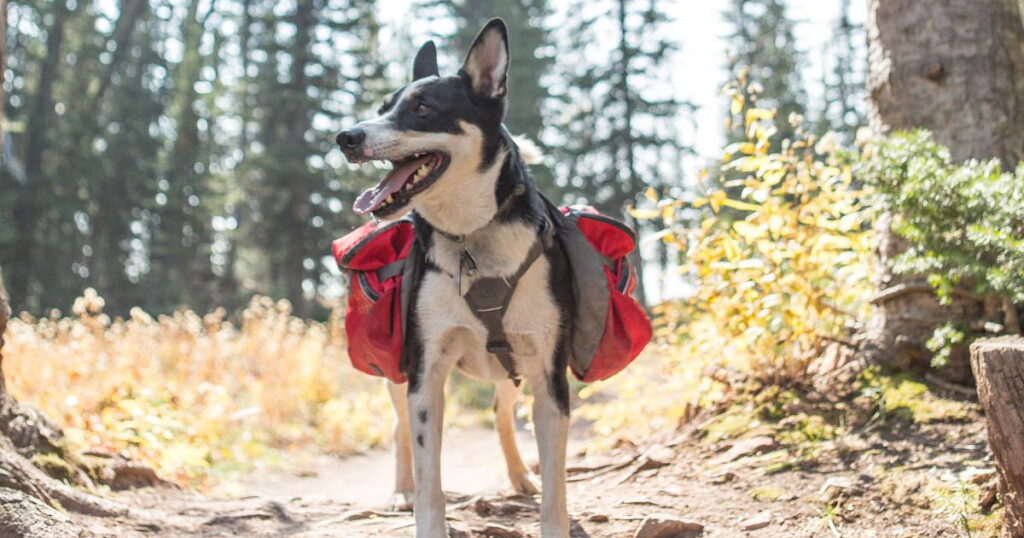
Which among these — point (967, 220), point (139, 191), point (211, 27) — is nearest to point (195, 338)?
point (967, 220)

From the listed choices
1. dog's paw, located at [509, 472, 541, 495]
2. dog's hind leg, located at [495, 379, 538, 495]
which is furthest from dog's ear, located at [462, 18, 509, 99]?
dog's paw, located at [509, 472, 541, 495]

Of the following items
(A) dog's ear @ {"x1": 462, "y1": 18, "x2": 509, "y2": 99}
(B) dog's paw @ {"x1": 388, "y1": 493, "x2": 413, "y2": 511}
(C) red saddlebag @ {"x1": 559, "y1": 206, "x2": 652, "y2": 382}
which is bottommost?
(B) dog's paw @ {"x1": 388, "y1": 493, "x2": 413, "y2": 511}

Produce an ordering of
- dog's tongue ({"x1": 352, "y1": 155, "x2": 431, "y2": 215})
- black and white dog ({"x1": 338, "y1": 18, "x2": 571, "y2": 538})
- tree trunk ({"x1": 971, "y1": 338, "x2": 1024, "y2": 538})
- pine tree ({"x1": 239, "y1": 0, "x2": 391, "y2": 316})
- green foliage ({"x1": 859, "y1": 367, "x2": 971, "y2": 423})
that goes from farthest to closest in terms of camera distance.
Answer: pine tree ({"x1": 239, "y1": 0, "x2": 391, "y2": 316}) < green foliage ({"x1": 859, "y1": 367, "x2": 971, "y2": 423}) < black and white dog ({"x1": 338, "y1": 18, "x2": 571, "y2": 538}) < dog's tongue ({"x1": 352, "y1": 155, "x2": 431, "y2": 215}) < tree trunk ({"x1": 971, "y1": 338, "x2": 1024, "y2": 538})

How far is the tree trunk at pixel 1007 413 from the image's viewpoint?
8.50 ft

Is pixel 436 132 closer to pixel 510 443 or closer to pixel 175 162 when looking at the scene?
pixel 510 443

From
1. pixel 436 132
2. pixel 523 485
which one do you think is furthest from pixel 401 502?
pixel 436 132

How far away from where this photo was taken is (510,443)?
4246mm

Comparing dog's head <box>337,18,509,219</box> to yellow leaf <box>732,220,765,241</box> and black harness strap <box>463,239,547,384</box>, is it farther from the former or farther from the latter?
yellow leaf <box>732,220,765,241</box>

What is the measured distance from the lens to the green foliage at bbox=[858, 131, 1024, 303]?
10.6 ft

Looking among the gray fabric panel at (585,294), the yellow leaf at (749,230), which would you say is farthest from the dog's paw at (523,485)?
the yellow leaf at (749,230)

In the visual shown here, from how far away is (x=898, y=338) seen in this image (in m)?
4.37

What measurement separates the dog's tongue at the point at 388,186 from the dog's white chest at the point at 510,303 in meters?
0.33

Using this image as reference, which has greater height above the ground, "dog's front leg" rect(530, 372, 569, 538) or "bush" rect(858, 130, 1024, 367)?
"bush" rect(858, 130, 1024, 367)

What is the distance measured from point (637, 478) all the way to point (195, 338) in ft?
20.9
